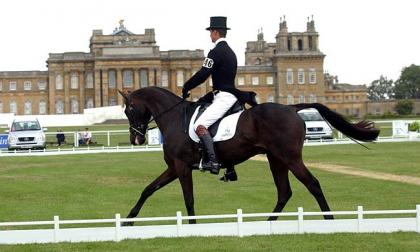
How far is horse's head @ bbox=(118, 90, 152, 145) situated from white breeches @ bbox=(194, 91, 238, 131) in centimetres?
111

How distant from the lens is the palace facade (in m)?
106

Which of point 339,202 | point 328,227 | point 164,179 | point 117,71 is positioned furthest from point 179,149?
point 117,71

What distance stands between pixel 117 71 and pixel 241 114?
96.6 metres

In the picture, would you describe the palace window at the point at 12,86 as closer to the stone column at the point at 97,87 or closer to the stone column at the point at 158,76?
the stone column at the point at 97,87

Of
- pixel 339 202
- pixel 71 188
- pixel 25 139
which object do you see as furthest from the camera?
pixel 25 139

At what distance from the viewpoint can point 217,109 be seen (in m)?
10.8

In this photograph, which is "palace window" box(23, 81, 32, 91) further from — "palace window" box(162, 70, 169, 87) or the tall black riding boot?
the tall black riding boot

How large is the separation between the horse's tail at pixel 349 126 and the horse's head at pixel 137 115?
7.66 feet

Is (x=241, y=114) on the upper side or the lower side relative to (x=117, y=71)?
lower

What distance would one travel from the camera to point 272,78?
367ft

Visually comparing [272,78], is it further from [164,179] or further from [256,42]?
[164,179]

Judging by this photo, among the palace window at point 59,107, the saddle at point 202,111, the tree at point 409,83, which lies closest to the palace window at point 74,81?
the palace window at point 59,107

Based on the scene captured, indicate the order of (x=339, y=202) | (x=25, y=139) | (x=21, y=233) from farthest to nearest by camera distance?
1. (x=25, y=139)
2. (x=339, y=202)
3. (x=21, y=233)

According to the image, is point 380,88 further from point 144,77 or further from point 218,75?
point 218,75
